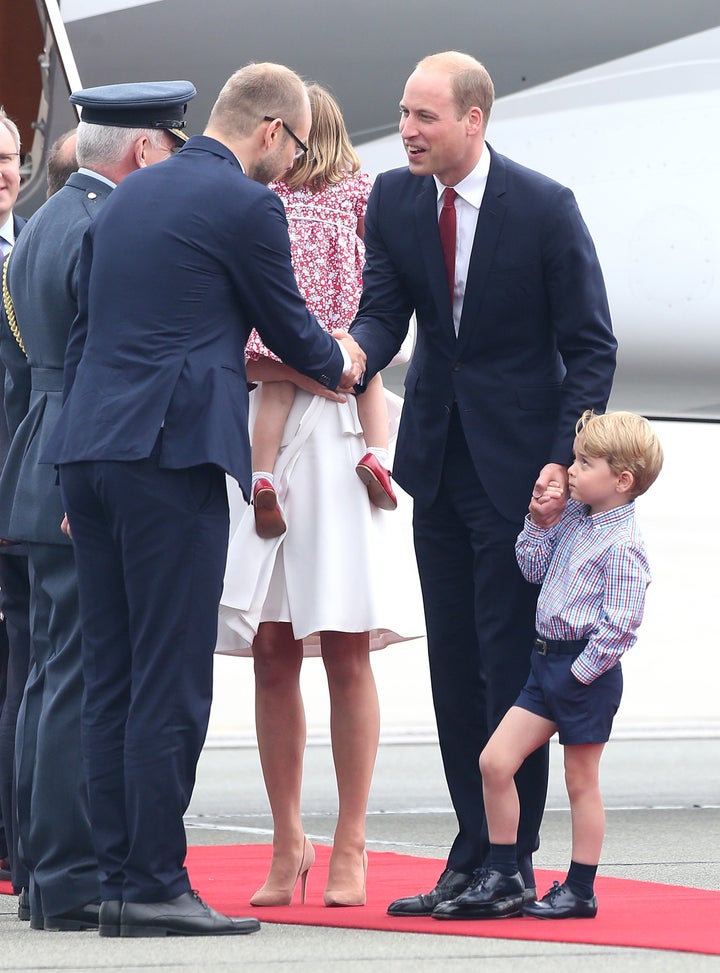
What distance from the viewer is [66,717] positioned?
3.03 metres

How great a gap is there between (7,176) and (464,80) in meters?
1.20

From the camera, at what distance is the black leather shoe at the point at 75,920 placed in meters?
2.95

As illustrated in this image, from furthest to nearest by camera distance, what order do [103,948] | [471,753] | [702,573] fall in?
[702,573] → [471,753] → [103,948]

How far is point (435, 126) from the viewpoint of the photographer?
3027mm

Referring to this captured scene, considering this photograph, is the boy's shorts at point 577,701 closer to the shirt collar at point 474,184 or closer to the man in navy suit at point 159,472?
the man in navy suit at point 159,472

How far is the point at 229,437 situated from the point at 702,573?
4.99m

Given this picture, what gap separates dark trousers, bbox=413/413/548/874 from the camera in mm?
3062

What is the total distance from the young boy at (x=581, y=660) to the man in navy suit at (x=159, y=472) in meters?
0.44

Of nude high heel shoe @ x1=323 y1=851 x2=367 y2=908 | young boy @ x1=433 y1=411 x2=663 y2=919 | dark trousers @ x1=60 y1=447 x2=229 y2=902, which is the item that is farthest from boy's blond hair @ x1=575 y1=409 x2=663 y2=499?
nude high heel shoe @ x1=323 y1=851 x2=367 y2=908

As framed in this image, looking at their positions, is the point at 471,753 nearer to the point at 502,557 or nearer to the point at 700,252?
the point at 502,557

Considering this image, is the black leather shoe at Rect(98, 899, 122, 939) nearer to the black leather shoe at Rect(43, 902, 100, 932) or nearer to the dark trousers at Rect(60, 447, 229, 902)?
the dark trousers at Rect(60, 447, 229, 902)

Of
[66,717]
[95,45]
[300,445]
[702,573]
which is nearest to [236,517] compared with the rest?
[300,445]

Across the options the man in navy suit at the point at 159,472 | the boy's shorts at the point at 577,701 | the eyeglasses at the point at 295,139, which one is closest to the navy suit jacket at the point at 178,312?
the man in navy suit at the point at 159,472

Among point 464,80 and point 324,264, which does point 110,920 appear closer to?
point 324,264
